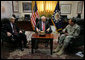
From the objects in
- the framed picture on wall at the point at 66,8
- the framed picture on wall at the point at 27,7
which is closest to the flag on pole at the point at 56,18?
the framed picture on wall at the point at 66,8

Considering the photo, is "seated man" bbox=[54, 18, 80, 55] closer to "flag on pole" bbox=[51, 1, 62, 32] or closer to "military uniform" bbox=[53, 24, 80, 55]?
"military uniform" bbox=[53, 24, 80, 55]

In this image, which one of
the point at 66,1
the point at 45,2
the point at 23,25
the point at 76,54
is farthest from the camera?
the point at 66,1

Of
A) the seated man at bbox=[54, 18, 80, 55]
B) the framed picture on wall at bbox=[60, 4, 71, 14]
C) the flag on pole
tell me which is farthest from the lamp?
the seated man at bbox=[54, 18, 80, 55]

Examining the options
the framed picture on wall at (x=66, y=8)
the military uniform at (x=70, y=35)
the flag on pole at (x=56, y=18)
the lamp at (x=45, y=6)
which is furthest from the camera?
the framed picture on wall at (x=66, y=8)

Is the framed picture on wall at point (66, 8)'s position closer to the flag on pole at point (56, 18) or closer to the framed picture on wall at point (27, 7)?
the framed picture on wall at point (27, 7)

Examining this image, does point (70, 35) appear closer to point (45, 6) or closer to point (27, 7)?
point (45, 6)

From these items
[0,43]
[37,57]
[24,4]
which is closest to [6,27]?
[0,43]

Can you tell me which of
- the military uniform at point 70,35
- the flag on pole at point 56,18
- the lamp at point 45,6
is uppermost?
the lamp at point 45,6

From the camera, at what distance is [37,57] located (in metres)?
2.39

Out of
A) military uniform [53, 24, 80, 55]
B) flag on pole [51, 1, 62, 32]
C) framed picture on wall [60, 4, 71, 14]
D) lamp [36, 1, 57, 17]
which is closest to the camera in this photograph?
military uniform [53, 24, 80, 55]

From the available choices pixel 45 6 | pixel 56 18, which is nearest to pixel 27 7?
pixel 45 6

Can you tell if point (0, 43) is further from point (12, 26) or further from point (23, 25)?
point (23, 25)

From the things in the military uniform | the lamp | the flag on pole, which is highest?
the lamp

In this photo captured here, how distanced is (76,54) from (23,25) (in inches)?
155
